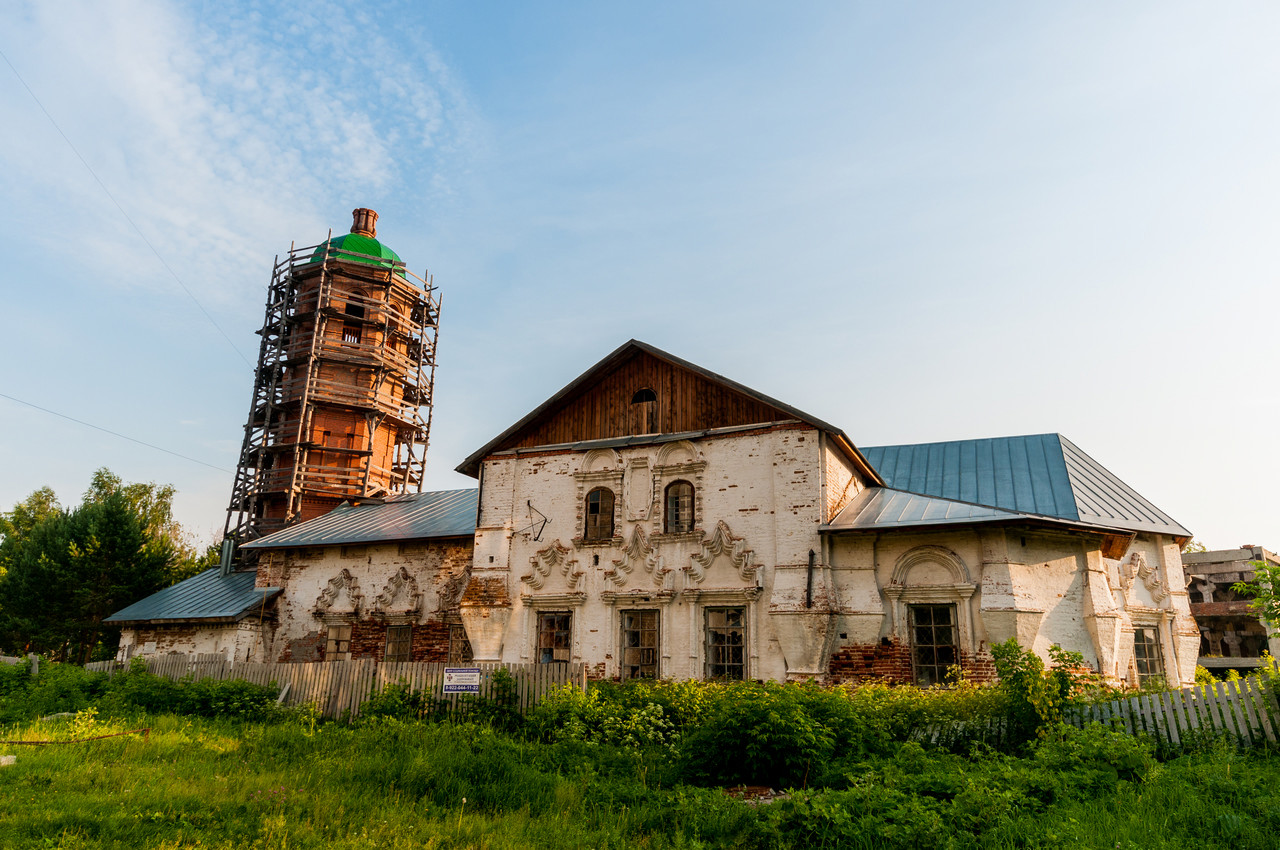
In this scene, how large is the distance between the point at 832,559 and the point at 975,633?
276 cm

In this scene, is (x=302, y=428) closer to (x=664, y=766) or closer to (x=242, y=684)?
(x=242, y=684)

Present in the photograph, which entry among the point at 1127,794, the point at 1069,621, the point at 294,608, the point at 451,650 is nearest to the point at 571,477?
the point at 451,650

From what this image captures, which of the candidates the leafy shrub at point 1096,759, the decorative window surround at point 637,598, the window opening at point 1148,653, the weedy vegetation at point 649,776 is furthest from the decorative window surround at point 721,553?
the window opening at point 1148,653

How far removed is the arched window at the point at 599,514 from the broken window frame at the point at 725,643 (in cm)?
286

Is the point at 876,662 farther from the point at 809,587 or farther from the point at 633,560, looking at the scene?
the point at 633,560

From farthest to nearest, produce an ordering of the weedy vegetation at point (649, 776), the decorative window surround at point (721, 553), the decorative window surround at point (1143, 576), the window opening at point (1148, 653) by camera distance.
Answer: the decorative window surround at point (1143, 576)
the window opening at point (1148, 653)
the decorative window surround at point (721, 553)
the weedy vegetation at point (649, 776)

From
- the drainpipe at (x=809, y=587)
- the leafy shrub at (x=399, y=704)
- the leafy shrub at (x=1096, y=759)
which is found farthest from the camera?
the drainpipe at (x=809, y=587)

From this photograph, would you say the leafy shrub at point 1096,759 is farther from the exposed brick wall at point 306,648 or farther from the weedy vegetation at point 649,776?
the exposed brick wall at point 306,648

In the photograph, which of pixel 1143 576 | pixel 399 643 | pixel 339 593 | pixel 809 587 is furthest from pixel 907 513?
pixel 339 593

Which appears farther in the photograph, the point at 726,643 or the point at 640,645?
the point at 640,645

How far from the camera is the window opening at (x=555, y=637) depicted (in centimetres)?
1748

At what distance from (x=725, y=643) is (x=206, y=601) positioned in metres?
14.1

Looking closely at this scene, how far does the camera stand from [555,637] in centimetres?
1761

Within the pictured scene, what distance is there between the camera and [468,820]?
833 cm
